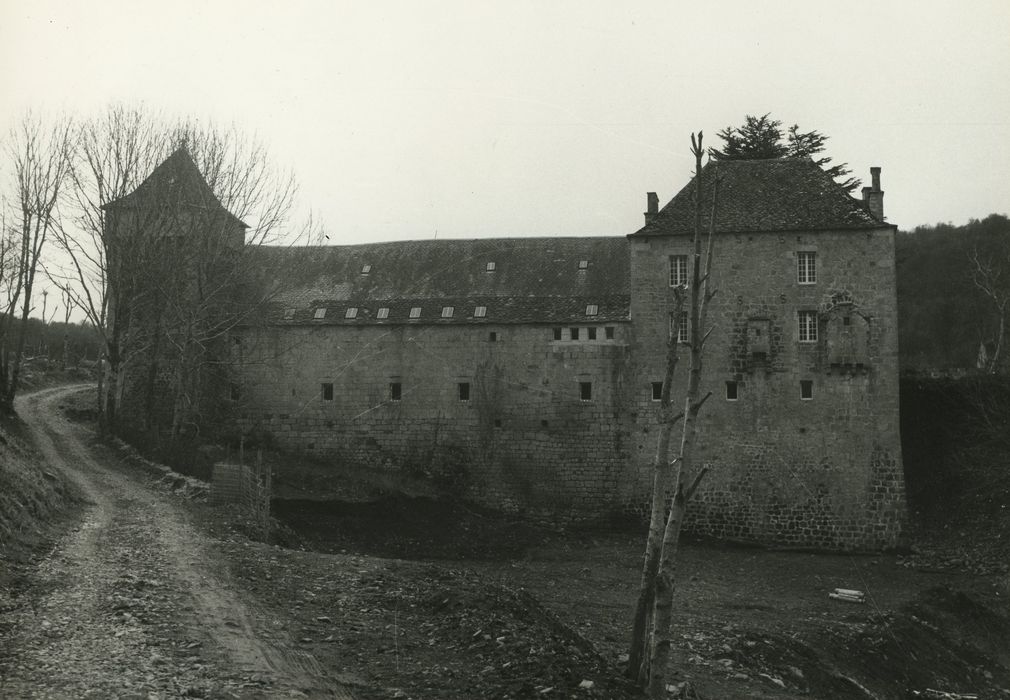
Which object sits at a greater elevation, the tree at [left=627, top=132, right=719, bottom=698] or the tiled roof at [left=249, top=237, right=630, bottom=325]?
the tiled roof at [left=249, top=237, right=630, bottom=325]

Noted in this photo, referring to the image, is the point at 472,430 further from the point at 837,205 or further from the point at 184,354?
the point at 837,205

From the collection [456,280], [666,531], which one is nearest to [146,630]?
[666,531]

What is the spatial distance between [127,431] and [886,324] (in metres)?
23.1

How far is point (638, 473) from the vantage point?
2822cm

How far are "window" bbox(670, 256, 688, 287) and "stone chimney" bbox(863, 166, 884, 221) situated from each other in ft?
19.1

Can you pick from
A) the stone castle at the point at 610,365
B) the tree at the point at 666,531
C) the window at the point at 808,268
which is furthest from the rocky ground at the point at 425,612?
the window at the point at 808,268

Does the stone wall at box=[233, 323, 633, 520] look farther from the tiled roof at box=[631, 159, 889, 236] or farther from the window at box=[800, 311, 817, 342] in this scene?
the window at box=[800, 311, 817, 342]

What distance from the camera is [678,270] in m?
28.4

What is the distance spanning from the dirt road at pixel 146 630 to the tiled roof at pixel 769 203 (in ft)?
61.6

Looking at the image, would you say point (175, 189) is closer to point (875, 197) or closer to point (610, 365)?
point (610, 365)

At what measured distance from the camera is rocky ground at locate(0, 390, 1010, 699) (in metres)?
9.15

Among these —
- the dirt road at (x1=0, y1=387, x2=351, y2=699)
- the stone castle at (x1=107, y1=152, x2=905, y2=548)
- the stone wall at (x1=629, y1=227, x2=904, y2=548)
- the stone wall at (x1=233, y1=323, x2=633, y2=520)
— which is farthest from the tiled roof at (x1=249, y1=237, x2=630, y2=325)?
the dirt road at (x1=0, y1=387, x2=351, y2=699)

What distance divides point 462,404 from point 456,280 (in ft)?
16.5

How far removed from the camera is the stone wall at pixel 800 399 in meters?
26.5
